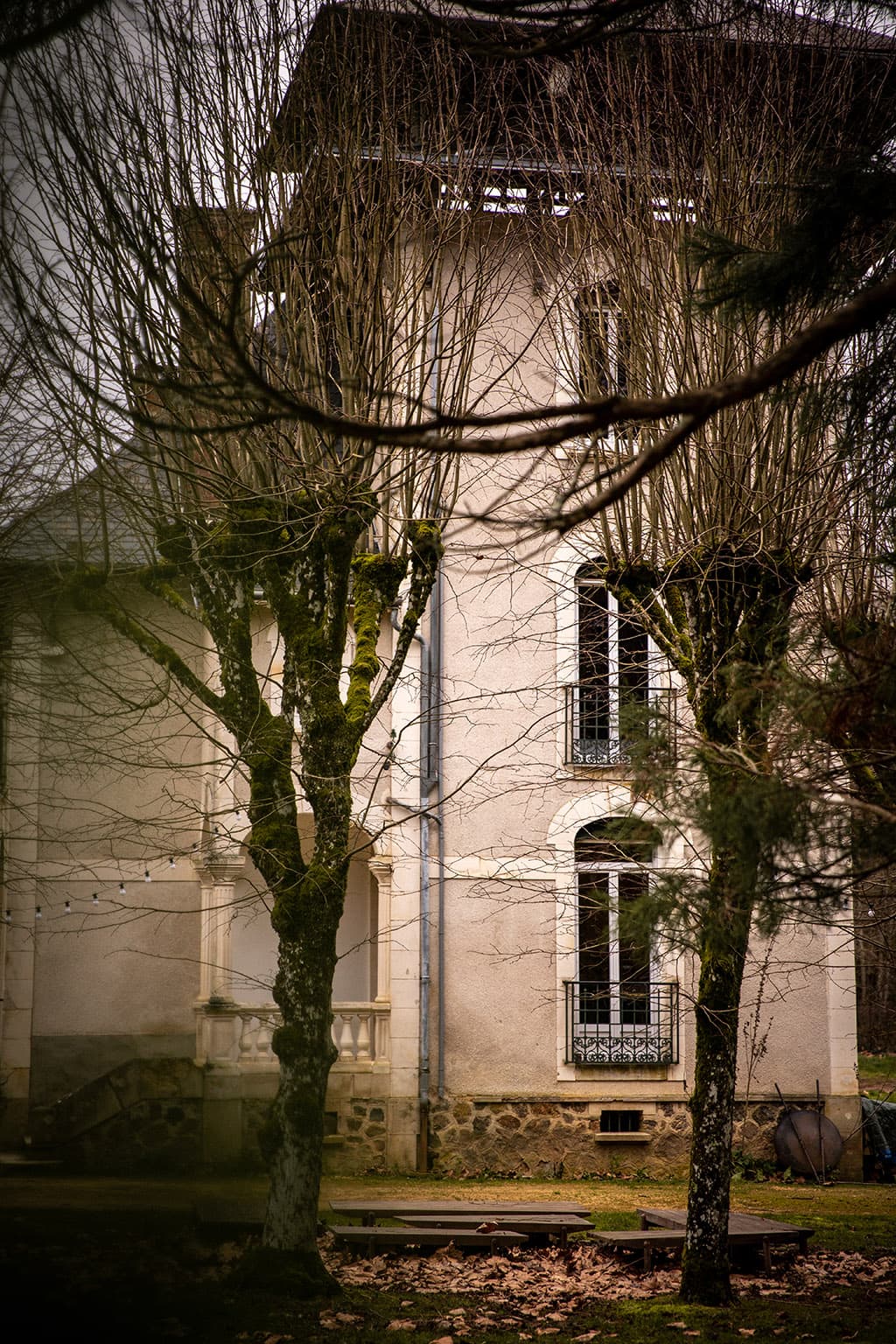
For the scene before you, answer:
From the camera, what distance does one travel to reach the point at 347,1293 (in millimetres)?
7535

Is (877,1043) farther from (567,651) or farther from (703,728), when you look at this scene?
(703,728)

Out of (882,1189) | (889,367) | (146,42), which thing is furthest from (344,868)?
(882,1189)

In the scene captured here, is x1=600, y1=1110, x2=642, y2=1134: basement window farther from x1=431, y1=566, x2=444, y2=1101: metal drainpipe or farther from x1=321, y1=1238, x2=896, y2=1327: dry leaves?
x1=321, y1=1238, x2=896, y2=1327: dry leaves

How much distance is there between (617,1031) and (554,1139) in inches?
54.8

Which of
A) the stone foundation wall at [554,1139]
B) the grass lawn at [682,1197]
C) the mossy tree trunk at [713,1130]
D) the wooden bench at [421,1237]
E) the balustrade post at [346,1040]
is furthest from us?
the balustrade post at [346,1040]

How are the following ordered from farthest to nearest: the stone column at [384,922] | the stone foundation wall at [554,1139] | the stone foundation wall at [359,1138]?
the stone column at [384,922] < the stone foundation wall at [554,1139] < the stone foundation wall at [359,1138]

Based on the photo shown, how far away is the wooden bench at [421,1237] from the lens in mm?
8891

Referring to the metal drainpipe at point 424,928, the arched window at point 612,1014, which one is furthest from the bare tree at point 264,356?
the arched window at point 612,1014

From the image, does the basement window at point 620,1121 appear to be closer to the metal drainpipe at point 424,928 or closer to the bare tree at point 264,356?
the metal drainpipe at point 424,928

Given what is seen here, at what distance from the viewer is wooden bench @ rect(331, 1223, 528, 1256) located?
8.89 m

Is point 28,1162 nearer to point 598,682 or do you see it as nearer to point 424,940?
point 424,940

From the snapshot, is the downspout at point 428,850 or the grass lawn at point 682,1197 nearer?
the grass lawn at point 682,1197

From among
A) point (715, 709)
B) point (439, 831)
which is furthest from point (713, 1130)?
point (439, 831)

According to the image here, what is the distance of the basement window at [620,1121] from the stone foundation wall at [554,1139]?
79mm
